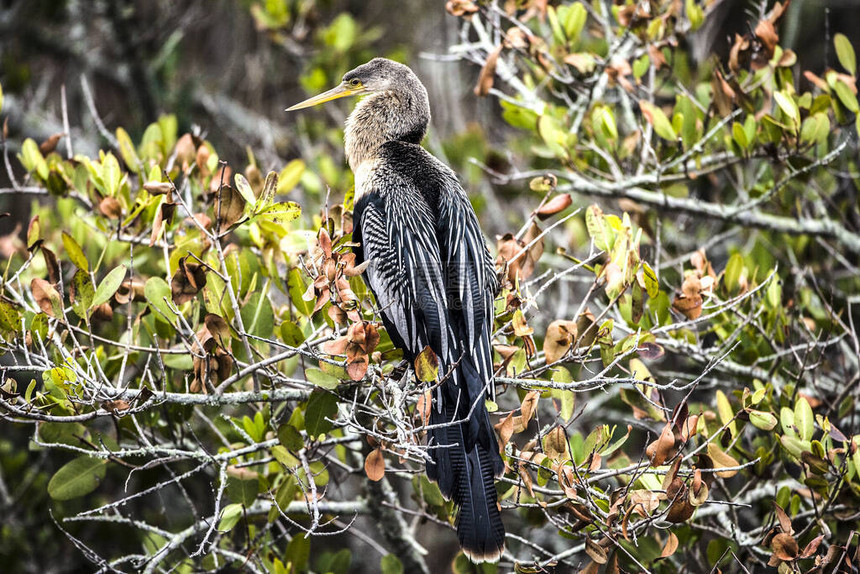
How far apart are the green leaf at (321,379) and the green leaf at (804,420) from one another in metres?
1.30

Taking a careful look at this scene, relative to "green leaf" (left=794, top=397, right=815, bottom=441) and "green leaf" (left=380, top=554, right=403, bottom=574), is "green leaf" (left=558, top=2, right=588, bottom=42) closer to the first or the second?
"green leaf" (left=794, top=397, right=815, bottom=441)

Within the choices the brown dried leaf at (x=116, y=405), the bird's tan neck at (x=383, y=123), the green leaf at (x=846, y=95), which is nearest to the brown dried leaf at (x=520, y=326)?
the bird's tan neck at (x=383, y=123)

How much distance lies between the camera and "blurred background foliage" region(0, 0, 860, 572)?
7.34 ft

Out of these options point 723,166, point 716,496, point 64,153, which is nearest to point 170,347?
point 716,496

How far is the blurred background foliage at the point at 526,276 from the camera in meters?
2.24

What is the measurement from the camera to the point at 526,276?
2529mm

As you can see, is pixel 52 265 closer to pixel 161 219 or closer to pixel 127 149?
pixel 161 219

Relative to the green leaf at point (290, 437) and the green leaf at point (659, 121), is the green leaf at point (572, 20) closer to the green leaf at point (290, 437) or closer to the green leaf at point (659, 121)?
the green leaf at point (659, 121)

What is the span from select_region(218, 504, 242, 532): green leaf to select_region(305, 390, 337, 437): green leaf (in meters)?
0.33

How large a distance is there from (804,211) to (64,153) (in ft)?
12.6

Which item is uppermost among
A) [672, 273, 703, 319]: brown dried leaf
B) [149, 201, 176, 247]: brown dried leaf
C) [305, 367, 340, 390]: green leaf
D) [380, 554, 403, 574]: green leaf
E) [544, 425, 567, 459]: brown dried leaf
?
[149, 201, 176, 247]: brown dried leaf

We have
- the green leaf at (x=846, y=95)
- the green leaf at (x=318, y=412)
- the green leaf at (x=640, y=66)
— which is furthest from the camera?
the green leaf at (x=640, y=66)

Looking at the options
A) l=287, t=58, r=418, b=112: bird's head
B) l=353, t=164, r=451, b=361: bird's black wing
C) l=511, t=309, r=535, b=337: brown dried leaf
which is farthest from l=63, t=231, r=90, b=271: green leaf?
l=511, t=309, r=535, b=337: brown dried leaf

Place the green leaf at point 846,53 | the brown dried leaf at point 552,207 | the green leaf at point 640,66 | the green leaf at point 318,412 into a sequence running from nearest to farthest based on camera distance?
1. the green leaf at point 318,412
2. the brown dried leaf at point 552,207
3. the green leaf at point 846,53
4. the green leaf at point 640,66
